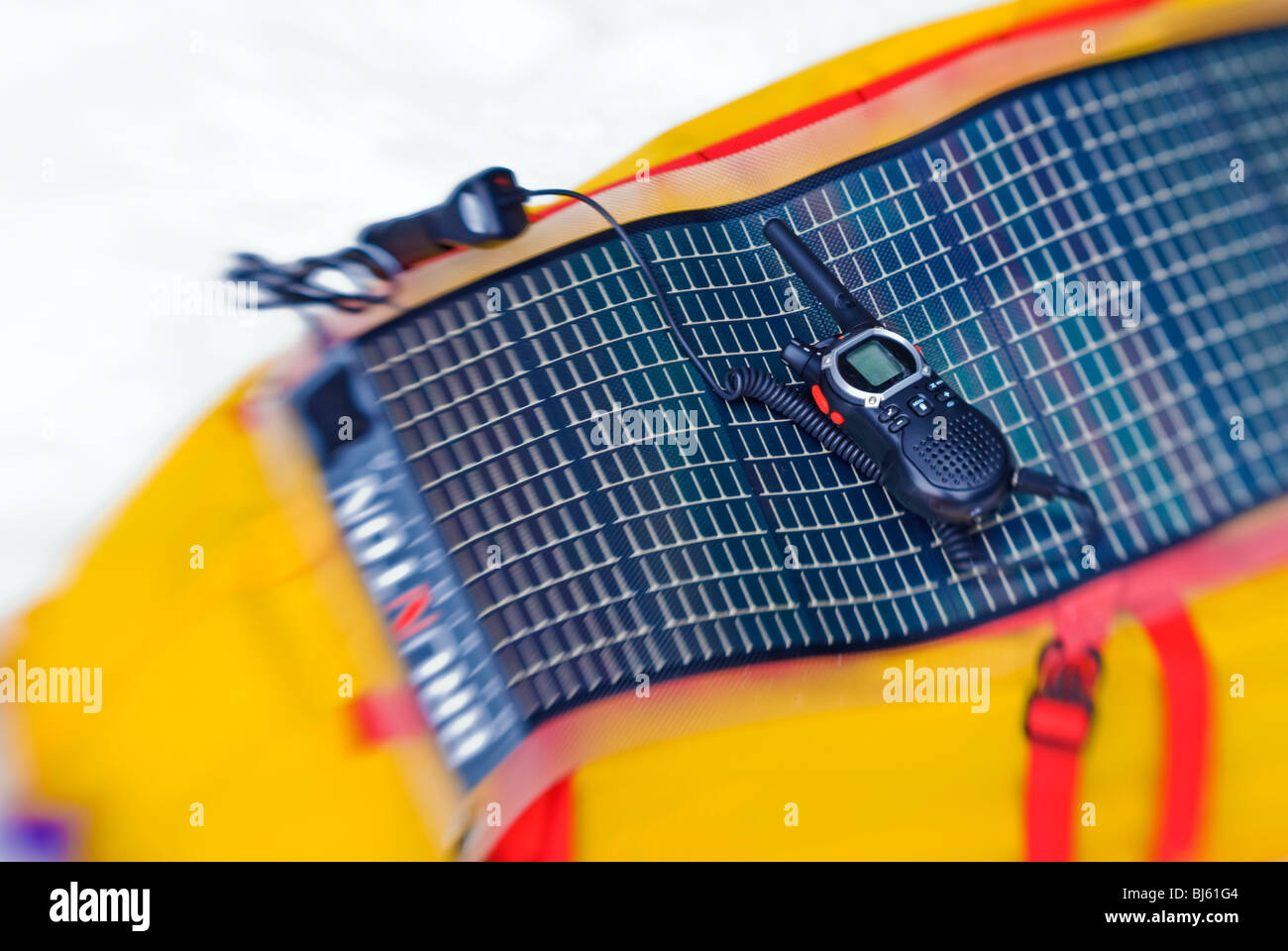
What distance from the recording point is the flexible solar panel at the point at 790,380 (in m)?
0.66

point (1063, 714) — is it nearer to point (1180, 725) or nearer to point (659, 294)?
point (1180, 725)

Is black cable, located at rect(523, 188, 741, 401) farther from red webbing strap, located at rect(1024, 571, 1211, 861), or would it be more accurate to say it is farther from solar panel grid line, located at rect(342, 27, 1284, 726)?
red webbing strap, located at rect(1024, 571, 1211, 861)

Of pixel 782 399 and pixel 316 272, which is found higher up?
pixel 316 272

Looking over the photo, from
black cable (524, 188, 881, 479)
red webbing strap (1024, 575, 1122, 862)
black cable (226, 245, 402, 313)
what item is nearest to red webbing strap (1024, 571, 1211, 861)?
red webbing strap (1024, 575, 1122, 862)

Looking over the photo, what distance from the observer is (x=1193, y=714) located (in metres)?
0.71

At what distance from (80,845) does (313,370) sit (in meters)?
0.34

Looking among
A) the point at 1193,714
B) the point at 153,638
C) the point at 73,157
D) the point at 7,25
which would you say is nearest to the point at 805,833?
the point at 1193,714

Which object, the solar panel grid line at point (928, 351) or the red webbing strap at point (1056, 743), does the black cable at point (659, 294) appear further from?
Result: the red webbing strap at point (1056, 743)

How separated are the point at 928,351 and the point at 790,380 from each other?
0.11 m

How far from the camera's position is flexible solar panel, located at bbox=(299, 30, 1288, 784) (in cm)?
66

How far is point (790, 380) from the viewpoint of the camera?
751 mm

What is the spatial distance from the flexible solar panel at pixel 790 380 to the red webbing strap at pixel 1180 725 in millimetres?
54

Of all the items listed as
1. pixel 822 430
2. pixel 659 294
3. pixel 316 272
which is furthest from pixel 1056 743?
pixel 316 272

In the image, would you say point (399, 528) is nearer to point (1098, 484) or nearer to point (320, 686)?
point (320, 686)
